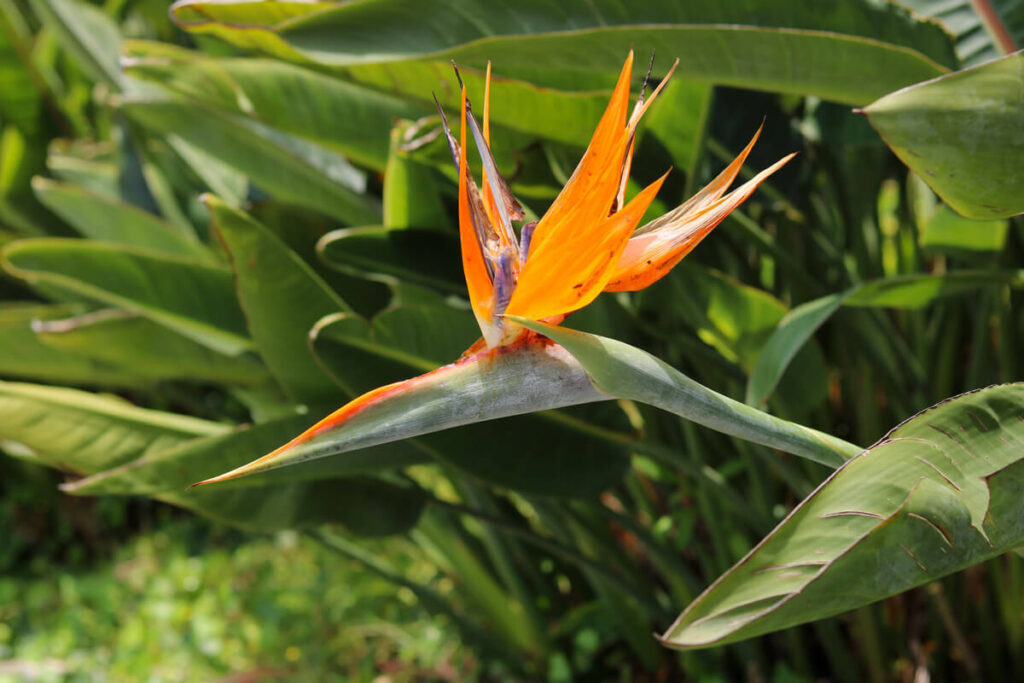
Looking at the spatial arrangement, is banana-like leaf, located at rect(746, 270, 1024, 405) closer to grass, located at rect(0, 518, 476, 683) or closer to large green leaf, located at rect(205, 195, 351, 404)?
large green leaf, located at rect(205, 195, 351, 404)

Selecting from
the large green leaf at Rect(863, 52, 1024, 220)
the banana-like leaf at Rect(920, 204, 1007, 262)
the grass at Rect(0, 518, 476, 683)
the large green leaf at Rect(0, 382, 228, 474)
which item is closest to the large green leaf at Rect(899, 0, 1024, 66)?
the banana-like leaf at Rect(920, 204, 1007, 262)

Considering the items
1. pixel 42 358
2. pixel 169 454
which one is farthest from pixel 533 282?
pixel 42 358

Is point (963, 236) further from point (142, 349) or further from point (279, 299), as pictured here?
point (142, 349)

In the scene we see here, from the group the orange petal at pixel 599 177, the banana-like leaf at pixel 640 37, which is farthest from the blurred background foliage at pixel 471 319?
the orange petal at pixel 599 177

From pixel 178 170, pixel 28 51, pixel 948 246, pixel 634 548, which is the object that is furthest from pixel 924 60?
pixel 28 51

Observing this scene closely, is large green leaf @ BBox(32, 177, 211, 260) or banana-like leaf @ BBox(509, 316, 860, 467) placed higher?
banana-like leaf @ BBox(509, 316, 860, 467)

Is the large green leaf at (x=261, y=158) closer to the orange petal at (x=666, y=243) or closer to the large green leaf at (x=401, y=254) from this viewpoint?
the large green leaf at (x=401, y=254)

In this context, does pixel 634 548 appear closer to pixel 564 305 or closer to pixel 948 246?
pixel 948 246
